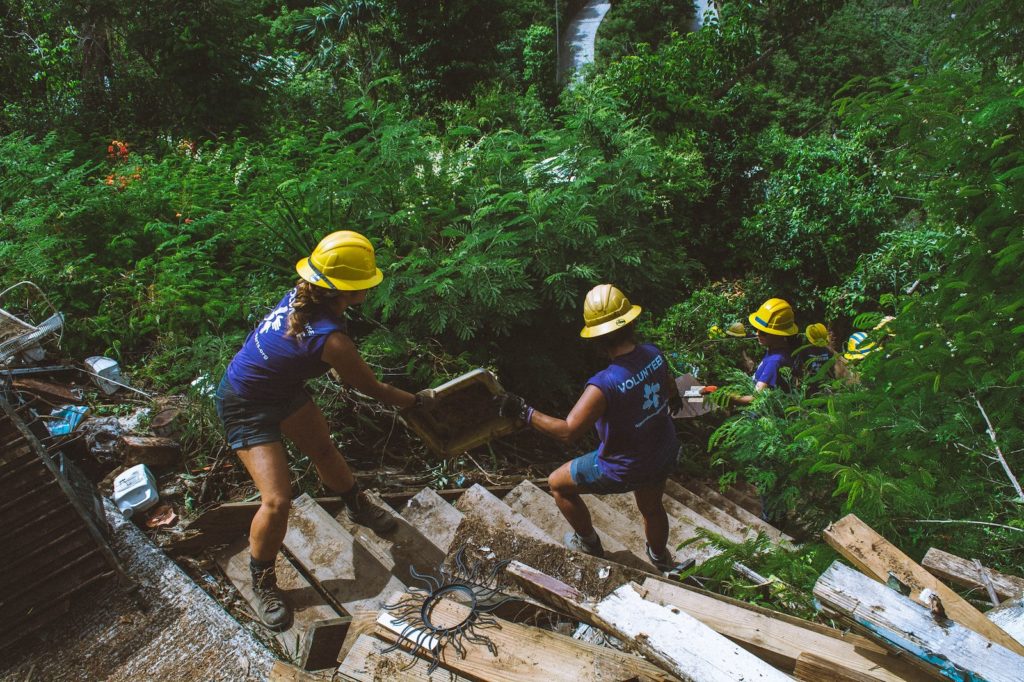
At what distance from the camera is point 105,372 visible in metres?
4.84

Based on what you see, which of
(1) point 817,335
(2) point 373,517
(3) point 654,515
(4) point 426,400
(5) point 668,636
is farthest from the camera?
(1) point 817,335

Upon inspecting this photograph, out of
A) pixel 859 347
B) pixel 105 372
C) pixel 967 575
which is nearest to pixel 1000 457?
pixel 967 575

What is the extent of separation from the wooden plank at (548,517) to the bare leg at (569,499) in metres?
0.28

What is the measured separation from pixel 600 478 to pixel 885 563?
1.35 m

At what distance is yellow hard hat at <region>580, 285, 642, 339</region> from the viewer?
3240mm

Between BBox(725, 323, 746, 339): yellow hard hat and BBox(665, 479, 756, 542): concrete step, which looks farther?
BBox(725, 323, 746, 339): yellow hard hat

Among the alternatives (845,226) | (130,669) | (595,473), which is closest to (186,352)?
→ (130,669)

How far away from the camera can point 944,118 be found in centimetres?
387

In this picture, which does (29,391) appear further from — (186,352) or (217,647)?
(217,647)

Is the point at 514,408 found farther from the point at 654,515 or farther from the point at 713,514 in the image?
the point at 713,514

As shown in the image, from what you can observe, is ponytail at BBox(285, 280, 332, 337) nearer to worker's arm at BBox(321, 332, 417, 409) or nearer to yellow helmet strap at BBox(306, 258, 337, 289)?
yellow helmet strap at BBox(306, 258, 337, 289)

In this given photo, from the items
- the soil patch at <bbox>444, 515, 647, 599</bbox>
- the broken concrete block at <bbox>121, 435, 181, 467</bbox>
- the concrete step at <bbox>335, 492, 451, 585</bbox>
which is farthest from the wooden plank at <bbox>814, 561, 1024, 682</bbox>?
the broken concrete block at <bbox>121, 435, 181, 467</bbox>

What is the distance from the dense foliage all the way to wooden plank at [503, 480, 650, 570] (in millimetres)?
923

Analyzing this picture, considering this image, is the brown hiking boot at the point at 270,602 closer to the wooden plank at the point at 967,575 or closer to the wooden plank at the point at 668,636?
the wooden plank at the point at 668,636
